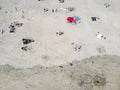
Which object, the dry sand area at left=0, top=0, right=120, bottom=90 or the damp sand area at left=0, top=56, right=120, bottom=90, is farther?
the dry sand area at left=0, top=0, right=120, bottom=90

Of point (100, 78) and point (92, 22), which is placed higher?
point (92, 22)

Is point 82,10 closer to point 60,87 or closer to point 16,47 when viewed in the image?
point 16,47

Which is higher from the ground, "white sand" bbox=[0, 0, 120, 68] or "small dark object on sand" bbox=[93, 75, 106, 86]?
"white sand" bbox=[0, 0, 120, 68]

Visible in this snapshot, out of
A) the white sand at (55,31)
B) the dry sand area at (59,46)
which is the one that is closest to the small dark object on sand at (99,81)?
the dry sand area at (59,46)

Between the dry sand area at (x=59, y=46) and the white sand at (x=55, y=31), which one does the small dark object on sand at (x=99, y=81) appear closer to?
the dry sand area at (x=59, y=46)

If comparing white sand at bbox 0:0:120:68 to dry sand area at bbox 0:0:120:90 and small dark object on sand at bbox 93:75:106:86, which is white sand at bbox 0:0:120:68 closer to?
dry sand area at bbox 0:0:120:90

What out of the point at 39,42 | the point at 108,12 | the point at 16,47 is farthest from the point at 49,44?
the point at 108,12

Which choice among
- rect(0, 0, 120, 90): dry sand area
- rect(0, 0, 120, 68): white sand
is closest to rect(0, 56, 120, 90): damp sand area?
rect(0, 0, 120, 90): dry sand area
